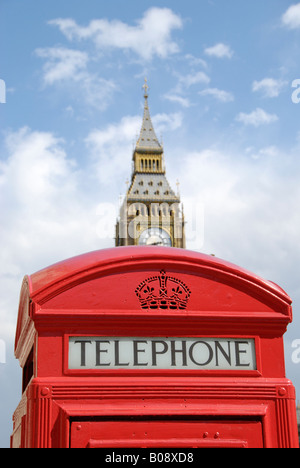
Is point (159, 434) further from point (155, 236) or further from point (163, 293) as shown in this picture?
point (155, 236)

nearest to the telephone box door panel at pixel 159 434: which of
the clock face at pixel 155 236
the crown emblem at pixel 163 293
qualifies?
the crown emblem at pixel 163 293

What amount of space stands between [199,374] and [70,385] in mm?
678

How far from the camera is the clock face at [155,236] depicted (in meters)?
75.5

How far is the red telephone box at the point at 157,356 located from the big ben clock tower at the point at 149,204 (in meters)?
68.9

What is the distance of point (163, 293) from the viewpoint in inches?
141

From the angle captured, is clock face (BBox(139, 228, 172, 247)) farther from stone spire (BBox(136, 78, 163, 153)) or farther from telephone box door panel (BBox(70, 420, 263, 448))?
telephone box door panel (BBox(70, 420, 263, 448))

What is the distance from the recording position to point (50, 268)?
12.9 feet

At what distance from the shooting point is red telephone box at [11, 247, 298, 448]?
3322 mm

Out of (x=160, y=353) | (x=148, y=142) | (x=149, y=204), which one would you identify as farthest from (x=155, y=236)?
(x=160, y=353)

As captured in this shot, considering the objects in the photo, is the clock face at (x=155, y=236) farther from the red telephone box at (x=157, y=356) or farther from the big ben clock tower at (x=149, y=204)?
the red telephone box at (x=157, y=356)
